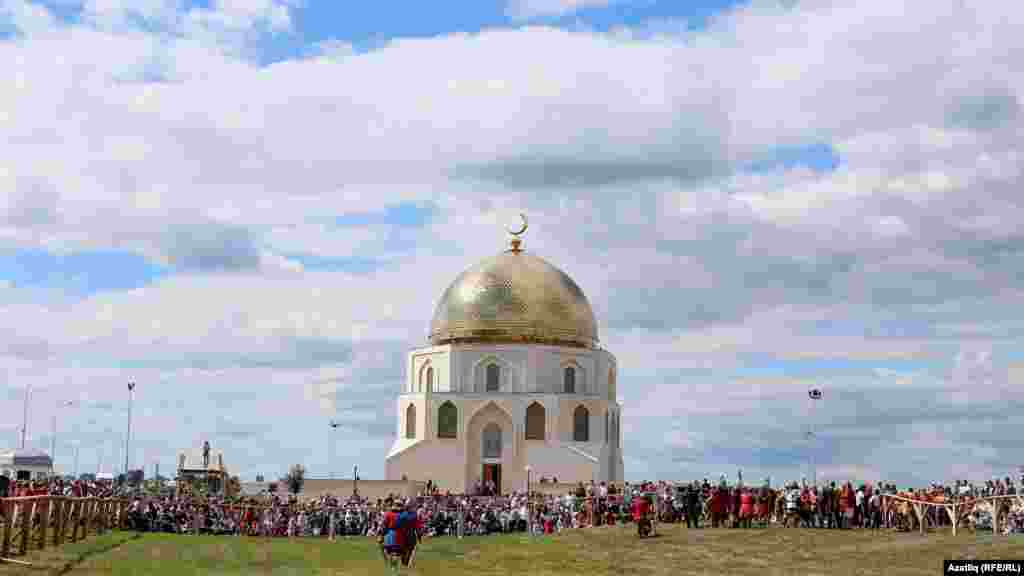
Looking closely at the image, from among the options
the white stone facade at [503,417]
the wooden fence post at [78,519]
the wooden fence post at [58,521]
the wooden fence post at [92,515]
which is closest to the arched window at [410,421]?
the white stone facade at [503,417]

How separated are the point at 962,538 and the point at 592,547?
991 cm

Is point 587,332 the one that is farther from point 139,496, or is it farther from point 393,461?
point 139,496

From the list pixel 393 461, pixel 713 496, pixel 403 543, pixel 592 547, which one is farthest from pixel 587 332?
pixel 403 543

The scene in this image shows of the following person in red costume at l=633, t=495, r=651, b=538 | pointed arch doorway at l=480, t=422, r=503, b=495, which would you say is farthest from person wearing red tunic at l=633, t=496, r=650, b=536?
pointed arch doorway at l=480, t=422, r=503, b=495

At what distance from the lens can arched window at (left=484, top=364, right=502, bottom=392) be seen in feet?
256

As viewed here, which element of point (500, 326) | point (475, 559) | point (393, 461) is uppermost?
point (500, 326)

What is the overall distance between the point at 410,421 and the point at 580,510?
29.8 m

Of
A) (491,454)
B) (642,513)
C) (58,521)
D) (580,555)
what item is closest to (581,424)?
(491,454)

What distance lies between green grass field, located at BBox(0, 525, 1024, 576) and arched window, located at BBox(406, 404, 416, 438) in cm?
3632

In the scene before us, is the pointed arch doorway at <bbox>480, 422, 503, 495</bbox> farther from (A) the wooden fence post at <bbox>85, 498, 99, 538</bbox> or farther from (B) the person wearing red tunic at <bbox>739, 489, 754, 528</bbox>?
(A) the wooden fence post at <bbox>85, 498, 99, 538</bbox>

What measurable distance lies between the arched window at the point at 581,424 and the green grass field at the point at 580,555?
34.9 meters

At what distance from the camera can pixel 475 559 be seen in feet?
114

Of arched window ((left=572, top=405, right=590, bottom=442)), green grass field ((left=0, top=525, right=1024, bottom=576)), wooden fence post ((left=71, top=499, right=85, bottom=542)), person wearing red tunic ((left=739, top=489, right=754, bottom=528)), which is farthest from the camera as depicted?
arched window ((left=572, top=405, right=590, bottom=442))

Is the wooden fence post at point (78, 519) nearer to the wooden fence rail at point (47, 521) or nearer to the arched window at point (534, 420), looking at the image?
the wooden fence rail at point (47, 521)
